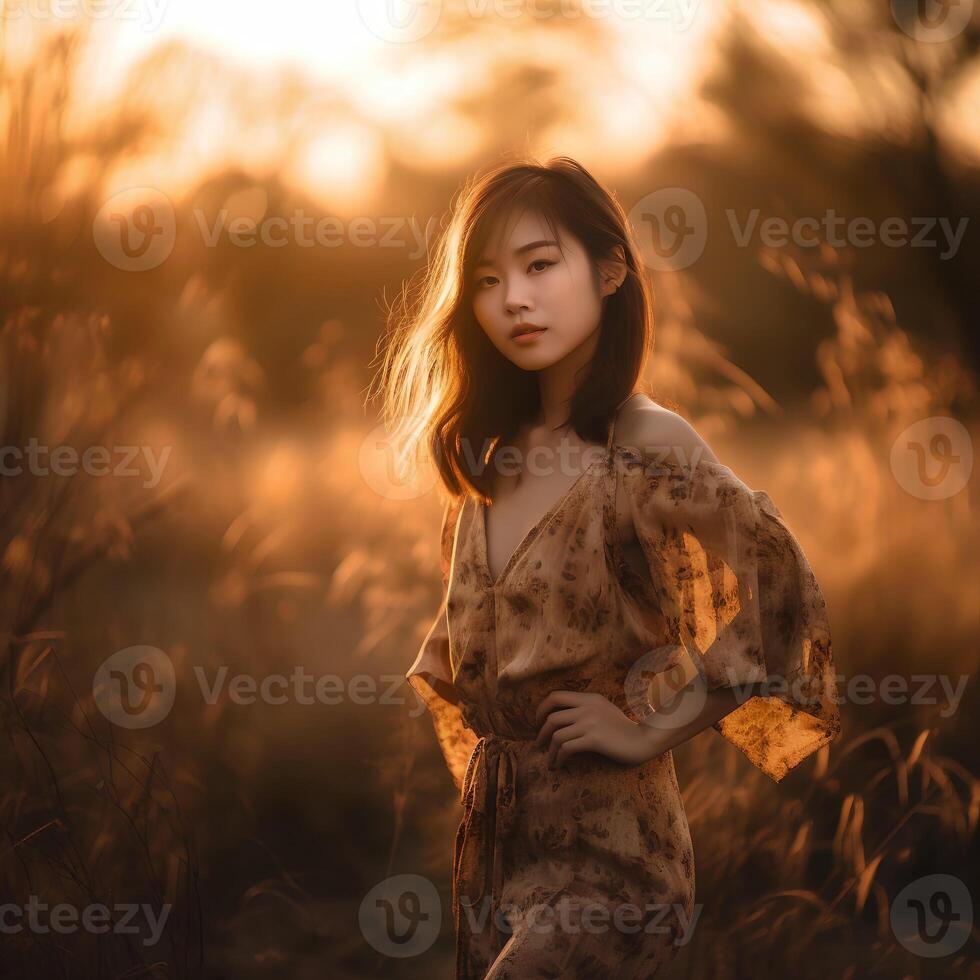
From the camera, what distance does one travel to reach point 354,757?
2885mm

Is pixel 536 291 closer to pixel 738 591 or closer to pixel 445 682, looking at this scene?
pixel 738 591

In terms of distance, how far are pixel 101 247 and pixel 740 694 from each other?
6.59 ft

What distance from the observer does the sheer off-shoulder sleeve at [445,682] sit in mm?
1796

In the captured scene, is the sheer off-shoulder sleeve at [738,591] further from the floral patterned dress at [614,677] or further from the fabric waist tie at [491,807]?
the fabric waist tie at [491,807]

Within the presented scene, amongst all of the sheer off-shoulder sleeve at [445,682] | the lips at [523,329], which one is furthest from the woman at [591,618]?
the sheer off-shoulder sleeve at [445,682]

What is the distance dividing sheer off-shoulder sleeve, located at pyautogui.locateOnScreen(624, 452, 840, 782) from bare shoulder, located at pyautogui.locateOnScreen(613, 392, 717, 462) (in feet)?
0.05

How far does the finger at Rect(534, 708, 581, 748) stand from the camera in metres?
1.50

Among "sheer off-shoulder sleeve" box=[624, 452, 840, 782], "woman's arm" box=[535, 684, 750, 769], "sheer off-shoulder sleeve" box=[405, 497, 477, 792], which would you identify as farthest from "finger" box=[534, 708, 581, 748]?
"sheer off-shoulder sleeve" box=[405, 497, 477, 792]

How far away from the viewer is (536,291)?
5.20 feet

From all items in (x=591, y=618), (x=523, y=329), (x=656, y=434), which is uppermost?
(x=523, y=329)

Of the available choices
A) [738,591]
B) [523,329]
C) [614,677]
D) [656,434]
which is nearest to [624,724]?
[614,677]

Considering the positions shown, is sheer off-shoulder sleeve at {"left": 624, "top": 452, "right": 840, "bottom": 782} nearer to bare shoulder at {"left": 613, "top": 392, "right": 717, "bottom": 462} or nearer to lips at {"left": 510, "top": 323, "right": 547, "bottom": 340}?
bare shoulder at {"left": 613, "top": 392, "right": 717, "bottom": 462}

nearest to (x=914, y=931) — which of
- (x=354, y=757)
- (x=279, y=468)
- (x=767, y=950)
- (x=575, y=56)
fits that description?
(x=767, y=950)

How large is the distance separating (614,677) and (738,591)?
192mm
